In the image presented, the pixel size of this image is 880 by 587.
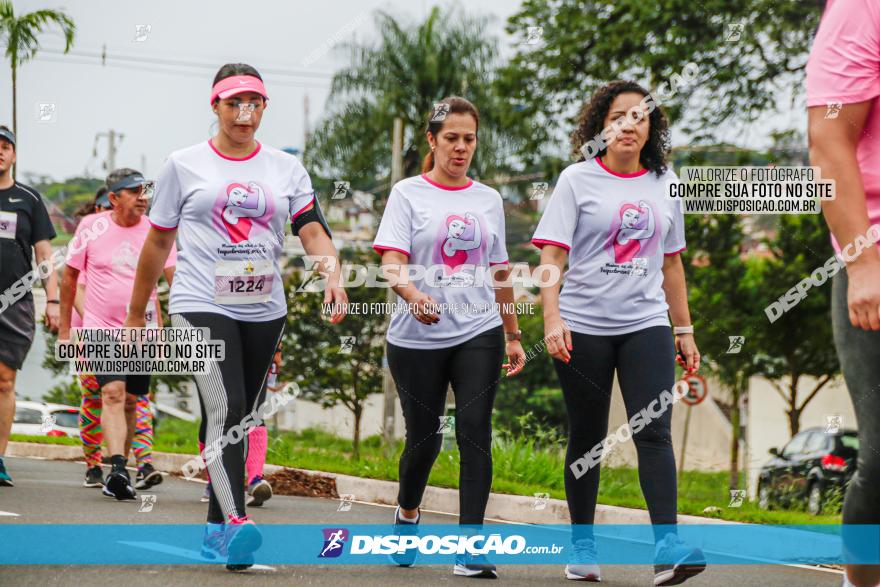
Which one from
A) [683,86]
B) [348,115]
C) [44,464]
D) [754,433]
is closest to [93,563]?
[44,464]

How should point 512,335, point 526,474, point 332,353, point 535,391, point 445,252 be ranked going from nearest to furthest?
point 445,252
point 512,335
point 526,474
point 332,353
point 535,391

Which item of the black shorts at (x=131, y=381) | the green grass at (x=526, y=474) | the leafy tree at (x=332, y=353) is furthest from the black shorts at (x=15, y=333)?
the leafy tree at (x=332, y=353)

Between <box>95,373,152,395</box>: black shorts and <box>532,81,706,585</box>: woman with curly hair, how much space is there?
377 centimetres

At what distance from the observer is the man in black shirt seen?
7.94 m

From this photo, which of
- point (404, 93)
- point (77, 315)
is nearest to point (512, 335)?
point (77, 315)

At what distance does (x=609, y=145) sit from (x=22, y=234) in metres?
4.24

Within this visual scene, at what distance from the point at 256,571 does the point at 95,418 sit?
13.5ft

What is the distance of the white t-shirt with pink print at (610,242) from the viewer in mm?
5430

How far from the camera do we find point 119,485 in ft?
25.7

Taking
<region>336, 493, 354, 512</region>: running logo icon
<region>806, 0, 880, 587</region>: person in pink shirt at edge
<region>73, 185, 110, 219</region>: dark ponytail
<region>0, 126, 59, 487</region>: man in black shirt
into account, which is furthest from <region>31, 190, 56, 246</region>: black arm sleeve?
<region>806, 0, 880, 587</region>: person in pink shirt at edge

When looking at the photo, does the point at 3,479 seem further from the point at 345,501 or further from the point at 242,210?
the point at 242,210

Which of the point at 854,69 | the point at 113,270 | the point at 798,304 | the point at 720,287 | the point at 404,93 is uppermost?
the point at 404,93

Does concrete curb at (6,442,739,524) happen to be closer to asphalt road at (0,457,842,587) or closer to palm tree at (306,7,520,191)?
asphalt road at (0,457,842,587)

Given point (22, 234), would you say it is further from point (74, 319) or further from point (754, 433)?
point (754, 433)
